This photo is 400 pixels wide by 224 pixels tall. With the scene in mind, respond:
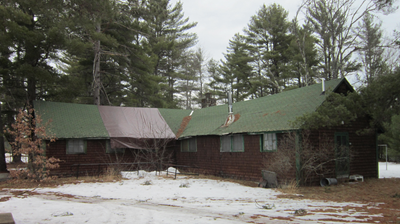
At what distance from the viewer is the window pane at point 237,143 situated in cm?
1561

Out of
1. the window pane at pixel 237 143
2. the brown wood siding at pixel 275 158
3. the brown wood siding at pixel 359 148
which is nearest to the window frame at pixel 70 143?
the brown wood siding at pixel 275 158

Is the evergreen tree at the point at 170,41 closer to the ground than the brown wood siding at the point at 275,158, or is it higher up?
higher up

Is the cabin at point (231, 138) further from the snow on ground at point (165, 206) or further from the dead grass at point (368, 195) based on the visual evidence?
the snow on ground at point (165, 206)

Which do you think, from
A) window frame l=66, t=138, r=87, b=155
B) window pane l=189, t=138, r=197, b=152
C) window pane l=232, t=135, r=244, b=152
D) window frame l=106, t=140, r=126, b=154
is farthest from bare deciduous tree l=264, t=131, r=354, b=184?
window frame l=66, t=138, r=87, b=155

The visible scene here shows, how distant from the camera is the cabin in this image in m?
13.1

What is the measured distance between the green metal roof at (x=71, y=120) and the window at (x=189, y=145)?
4.95 metres

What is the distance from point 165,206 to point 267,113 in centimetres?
863

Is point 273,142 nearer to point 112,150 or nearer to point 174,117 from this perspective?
point 112,150

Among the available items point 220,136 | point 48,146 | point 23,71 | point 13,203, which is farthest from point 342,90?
point 23,71

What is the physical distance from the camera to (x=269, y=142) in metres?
14.1

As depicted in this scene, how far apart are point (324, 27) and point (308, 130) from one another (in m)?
15.3

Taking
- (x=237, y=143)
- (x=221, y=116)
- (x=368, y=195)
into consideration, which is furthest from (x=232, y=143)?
(x=368, y=195)

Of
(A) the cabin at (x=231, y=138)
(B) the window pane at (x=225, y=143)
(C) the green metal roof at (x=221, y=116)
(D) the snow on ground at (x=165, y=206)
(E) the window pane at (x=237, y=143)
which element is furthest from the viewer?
(B) the window pane at (x=225, y=143)

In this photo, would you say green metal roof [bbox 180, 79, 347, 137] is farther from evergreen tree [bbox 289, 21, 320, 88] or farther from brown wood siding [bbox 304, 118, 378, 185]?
evergreen tree [bbox 289, 21, 320, 88]
